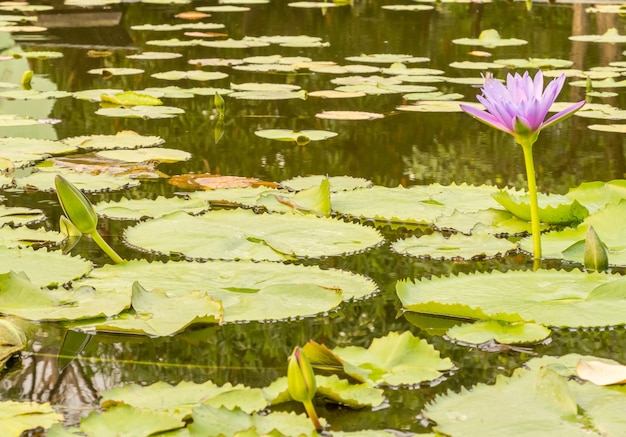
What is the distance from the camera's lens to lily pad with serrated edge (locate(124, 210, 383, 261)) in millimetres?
2182

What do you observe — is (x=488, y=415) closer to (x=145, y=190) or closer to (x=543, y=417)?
(x=543, y=417)

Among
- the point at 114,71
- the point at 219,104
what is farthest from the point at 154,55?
the point at 219,104

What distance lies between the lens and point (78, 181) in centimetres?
283

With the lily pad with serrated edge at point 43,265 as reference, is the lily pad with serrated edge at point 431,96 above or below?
above

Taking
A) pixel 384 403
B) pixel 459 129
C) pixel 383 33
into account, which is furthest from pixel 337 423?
pixel 383 33

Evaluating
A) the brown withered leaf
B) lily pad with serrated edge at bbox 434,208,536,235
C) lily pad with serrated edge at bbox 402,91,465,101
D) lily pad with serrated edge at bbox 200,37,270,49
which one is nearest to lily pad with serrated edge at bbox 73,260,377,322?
lily pad with serrated edge at bbox 434,208,536,235

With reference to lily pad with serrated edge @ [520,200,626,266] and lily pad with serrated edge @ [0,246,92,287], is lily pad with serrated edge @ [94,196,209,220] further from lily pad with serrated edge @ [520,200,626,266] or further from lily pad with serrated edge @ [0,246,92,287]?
lily pad with serrated edge @ [520,200,626,266]

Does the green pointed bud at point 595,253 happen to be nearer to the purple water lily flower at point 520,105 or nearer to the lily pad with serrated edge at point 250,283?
the purple water lily flower at point 520,105

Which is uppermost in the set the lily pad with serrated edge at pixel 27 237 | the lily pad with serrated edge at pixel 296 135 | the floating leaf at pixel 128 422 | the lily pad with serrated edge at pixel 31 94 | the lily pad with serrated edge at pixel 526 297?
the lily pad with serrated edge at pixel 31 94

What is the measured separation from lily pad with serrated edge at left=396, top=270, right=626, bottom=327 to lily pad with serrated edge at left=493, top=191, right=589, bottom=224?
0.44 meters

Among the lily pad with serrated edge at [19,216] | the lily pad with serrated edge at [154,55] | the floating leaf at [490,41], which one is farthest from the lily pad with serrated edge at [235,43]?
the lily pad with serrated edge at [19,216]

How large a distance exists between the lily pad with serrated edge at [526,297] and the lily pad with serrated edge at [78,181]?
3.78 ft

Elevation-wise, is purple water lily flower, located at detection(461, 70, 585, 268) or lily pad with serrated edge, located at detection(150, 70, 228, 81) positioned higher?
purple water lily flower, located at detection(461, 70, 585, 268)

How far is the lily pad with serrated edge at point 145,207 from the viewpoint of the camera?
8.20ft
